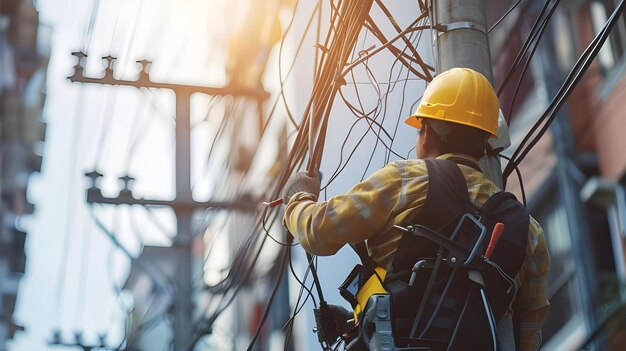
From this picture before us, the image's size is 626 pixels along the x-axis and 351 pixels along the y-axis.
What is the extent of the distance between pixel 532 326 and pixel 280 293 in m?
20.9

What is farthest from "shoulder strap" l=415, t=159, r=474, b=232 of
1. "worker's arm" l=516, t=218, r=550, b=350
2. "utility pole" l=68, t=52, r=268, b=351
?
"utility pole" l=68, t=52, r=268, b=351

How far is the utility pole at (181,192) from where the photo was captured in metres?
13.0

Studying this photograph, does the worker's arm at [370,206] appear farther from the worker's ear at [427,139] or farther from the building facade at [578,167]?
the building facade at [578,167]

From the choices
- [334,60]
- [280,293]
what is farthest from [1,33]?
[334,60]

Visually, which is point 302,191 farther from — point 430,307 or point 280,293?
point 280,293

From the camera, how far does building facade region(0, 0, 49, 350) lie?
41938mm

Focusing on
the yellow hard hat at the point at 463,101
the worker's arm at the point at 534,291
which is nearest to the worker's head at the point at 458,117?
the yellow hard hat at the point at 463,101

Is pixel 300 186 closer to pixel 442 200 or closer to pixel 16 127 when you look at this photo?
pixel 442 200

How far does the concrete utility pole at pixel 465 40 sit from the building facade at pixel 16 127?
38427mm

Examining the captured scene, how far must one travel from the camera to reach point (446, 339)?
154 inches

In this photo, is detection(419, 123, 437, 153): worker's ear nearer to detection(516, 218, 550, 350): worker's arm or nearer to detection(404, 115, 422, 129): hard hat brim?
detection(404, 115, 422, 129): hard hat brim

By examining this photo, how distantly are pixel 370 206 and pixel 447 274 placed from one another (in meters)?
0.37

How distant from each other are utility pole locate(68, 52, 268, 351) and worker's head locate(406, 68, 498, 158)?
8.90m

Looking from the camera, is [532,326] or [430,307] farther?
[532,326]
